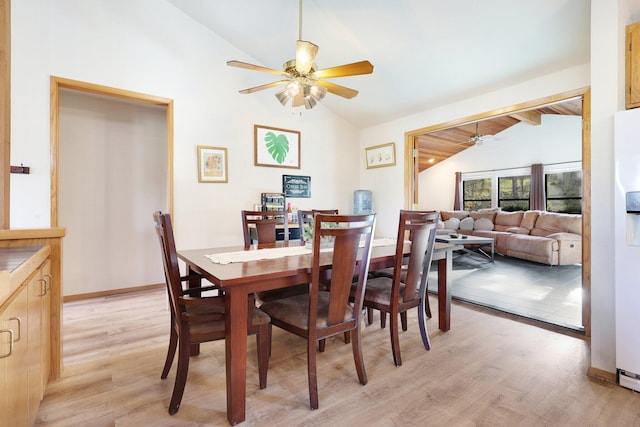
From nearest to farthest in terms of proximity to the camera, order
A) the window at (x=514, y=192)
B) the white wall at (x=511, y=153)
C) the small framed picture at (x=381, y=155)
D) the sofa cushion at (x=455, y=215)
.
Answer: the small framed picture at (x=381, y=155) < the white wall at (x=511, y=153) < the window at (x=514, y=192) < the sofa cushion at (x=455, y=215)

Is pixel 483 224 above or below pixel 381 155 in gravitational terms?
below

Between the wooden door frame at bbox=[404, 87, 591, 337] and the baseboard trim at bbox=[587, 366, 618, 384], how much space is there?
2.20 ft

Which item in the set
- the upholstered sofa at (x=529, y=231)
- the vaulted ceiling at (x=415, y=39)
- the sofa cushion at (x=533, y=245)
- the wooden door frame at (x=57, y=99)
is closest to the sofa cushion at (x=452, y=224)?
the upholstered sofa at (x=529, y=231)

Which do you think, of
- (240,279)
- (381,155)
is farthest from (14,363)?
(381,155)

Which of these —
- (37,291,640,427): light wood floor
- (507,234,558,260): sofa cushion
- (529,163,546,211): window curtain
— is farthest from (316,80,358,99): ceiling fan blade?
(529,163,546,211): window curtain

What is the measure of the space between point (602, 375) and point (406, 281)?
1265 millimetres

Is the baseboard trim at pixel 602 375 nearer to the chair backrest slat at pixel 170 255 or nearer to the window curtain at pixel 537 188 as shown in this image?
the chair backrest slat at pixel 170 255

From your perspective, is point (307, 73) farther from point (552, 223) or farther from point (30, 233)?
point (552, 223)

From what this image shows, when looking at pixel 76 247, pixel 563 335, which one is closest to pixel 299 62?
pixel 563 335

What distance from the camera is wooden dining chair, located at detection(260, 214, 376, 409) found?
5.20 ft

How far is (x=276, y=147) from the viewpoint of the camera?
166 inches

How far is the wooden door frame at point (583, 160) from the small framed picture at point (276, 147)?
159 cm

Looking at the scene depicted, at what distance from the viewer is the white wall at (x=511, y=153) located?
22.1 ft

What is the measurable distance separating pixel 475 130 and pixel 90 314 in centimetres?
751
